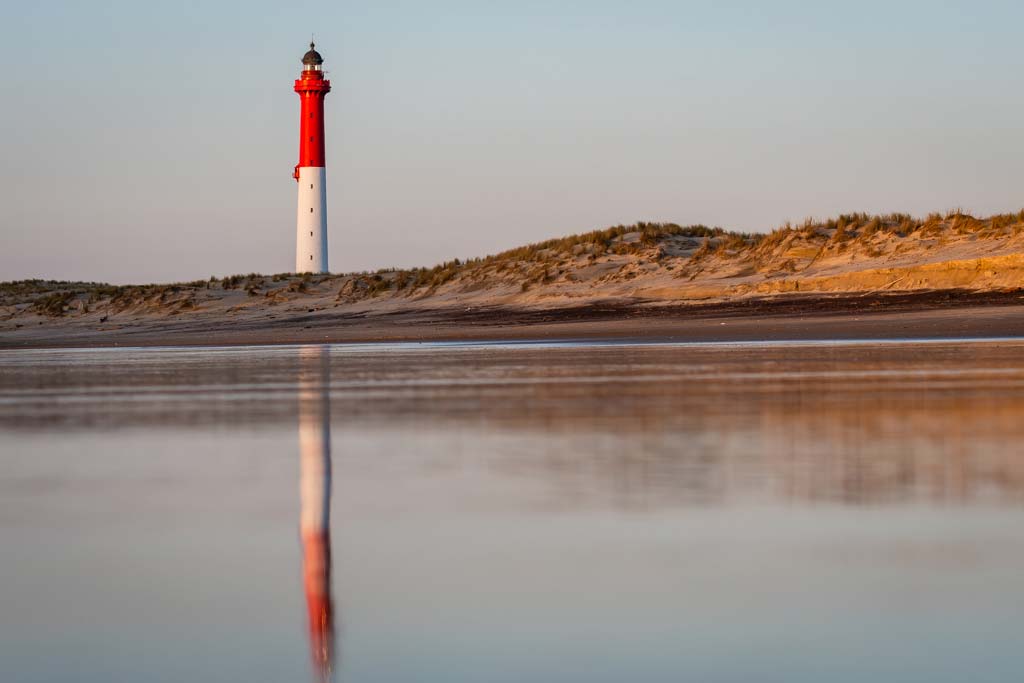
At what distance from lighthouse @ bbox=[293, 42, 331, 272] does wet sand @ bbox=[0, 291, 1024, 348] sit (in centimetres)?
1285

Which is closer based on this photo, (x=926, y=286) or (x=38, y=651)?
(x=38, y=651)

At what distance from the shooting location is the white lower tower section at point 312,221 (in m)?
44.0

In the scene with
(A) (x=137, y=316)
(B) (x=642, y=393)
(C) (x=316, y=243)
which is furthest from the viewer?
(C) (x=316, y=243)

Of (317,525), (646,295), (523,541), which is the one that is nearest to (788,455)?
(523,541)

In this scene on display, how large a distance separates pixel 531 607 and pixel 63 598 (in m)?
1.10

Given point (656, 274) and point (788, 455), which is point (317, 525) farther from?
point (656, 274)

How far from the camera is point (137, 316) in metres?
36.9

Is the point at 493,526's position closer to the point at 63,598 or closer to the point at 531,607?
the point at 531,607

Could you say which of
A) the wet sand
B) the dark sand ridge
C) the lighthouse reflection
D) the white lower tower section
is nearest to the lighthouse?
the white lower tower section

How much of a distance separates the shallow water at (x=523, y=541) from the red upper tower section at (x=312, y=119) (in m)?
36.7

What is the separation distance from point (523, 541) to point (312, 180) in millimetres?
41014

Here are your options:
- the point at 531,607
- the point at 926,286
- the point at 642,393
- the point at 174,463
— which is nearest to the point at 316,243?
the point at 926,286

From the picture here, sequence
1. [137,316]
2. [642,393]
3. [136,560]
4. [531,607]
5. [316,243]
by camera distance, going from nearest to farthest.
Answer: [531,607], [136,560], [642,393], [137,316], [316,243]

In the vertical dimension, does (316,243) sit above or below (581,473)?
above
